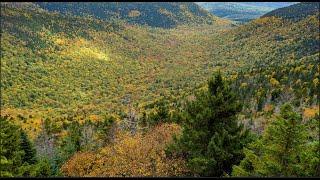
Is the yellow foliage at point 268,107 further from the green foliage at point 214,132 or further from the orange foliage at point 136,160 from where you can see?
the green foliage at point 214,132

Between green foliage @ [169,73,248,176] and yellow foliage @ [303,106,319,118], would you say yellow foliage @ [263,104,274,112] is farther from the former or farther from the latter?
green foliage @ [169,73,248,176]

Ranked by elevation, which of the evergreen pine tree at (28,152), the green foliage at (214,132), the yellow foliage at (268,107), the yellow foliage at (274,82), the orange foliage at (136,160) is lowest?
the yellow foliage at (268,107)

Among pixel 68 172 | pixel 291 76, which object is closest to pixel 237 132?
pixel 68 172

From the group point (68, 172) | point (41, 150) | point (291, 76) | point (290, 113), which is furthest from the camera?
point (291, 76)

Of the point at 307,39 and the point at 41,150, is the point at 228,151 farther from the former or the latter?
the point at 307,39

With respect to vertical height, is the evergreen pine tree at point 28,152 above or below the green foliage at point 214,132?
below

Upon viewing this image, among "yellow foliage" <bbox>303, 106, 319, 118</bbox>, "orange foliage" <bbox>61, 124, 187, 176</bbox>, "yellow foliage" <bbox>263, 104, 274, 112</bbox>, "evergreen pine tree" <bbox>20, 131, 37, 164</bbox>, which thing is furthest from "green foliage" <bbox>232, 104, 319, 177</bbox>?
"yellow foliage" <bbox>263, 104, 274, 112</bbox>

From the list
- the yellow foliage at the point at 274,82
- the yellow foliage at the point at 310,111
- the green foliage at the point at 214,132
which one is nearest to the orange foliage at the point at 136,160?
the green foliage at the point at 214,132

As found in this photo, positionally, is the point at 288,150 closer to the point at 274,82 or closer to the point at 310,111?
the point at 310,111
